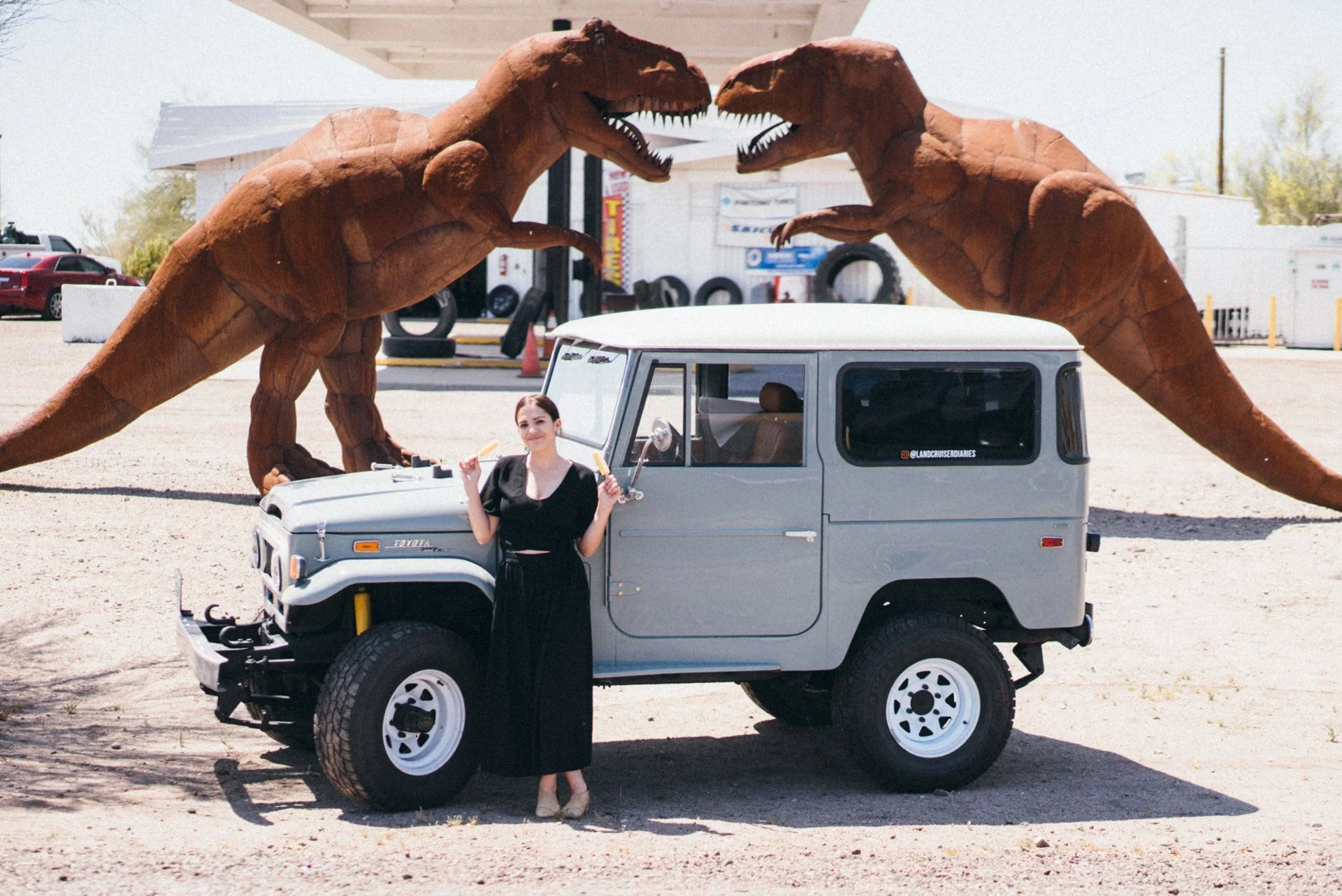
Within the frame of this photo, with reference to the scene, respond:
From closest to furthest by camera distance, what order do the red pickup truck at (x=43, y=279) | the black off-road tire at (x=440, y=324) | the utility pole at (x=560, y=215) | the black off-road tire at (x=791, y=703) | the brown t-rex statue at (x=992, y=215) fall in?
1. the black off-road tire at (x=791, y=703)
2. the brown t-rex statue at (x=992, y=215)
3. the utility pole at (x=560, y=215)
4. the black off-road tire at (x=440, y=324)
5. the red pickup truck at (x=43, y=279)

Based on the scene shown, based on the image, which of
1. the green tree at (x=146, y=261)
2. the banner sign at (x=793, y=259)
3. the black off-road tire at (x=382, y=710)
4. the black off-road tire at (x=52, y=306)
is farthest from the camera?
the green tree at (x=146, y=261)

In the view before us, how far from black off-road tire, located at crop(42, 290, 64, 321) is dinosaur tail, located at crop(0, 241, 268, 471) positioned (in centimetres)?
2491

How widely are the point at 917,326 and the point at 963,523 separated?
0.86 metres

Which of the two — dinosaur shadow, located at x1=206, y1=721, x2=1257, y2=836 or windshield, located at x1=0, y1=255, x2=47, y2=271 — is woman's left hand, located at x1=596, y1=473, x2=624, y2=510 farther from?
windshield, located at x1=0, y1=255, x2=47, y2=271

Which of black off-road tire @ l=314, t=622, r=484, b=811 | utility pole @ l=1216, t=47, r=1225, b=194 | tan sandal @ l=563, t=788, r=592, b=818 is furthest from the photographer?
utility pole @ l=1216, t=47, r=1225, b=194

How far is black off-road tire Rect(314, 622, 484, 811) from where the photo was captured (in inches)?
Answer: 227

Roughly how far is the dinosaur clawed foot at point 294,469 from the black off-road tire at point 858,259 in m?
19.9

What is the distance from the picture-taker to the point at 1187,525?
13.0 metres

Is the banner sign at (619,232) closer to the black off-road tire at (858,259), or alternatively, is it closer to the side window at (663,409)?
the black off-road tire at (858,259)

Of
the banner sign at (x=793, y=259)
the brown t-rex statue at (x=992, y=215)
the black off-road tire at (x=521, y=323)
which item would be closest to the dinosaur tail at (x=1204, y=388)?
the brown t-rex statue at (x=992, y=215)

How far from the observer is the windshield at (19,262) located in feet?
117

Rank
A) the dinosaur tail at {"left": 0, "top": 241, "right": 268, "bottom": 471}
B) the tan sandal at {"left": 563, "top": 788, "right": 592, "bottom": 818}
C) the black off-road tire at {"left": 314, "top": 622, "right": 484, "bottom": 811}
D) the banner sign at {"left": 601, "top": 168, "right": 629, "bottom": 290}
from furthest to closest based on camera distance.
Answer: the banner sign at {"left": 601, "top": 168, "right": 629, "bottom": 290} → the dinosaur tail at {"left": 0, "top": 241, "right": 268, "bottom": 471} → the tan sandal at {"left": 563, "top": 788, "right": 592, "bottom": 818} → the black off-road tire at {"left": 314, "top": 622, "right": 484, "bottom": 811}

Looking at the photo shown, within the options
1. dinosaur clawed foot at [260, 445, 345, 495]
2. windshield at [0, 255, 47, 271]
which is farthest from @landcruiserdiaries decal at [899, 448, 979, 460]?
windshield at [0, 255, 47, 271]

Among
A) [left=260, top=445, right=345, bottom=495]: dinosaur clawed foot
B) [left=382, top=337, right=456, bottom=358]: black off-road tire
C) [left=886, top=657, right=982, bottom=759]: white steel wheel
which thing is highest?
[left=382, top=337, right=456, bottom=358]: black off-road tire
